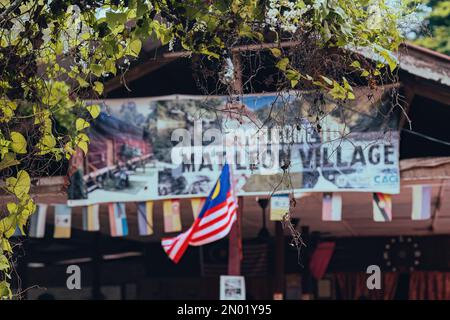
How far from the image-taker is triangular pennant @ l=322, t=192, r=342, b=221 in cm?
977

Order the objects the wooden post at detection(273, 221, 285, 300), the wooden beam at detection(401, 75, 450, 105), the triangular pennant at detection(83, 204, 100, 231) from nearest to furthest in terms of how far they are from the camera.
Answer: the wooden beam at detection(401, 75, 450, 105)
the triangular pennant at detection(83, 204, 100, 231)
the wooden post at detection(273, 221, 285, 300)

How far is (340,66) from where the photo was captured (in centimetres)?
489

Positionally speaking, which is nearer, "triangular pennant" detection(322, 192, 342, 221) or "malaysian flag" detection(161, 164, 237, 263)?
"malaysian flag" detection(161, 164, 237, 263)

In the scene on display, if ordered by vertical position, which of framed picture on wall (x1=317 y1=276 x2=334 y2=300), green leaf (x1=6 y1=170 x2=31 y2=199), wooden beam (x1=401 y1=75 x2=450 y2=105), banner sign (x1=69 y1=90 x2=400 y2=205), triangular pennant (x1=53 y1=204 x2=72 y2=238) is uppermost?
wooden beam (x1=401 y1=75 x2=450 y2=105)

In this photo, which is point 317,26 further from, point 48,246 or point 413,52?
point 48,246

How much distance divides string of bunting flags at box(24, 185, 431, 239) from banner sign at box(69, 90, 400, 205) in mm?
179

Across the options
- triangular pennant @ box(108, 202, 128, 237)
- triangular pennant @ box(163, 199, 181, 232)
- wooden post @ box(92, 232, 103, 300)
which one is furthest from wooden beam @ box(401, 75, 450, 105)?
wooden post @ box(92, 232, 103, 300)

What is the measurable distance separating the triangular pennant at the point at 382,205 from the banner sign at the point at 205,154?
132 millimetres

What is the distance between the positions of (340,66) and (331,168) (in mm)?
4761

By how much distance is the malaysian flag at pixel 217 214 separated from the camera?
9.45 m

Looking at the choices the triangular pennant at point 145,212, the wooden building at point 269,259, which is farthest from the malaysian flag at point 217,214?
the wooden building at point 269,259

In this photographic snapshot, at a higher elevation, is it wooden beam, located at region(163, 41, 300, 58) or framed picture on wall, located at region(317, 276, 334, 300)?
wooden beam, located at region(163, 41, 300, 58)

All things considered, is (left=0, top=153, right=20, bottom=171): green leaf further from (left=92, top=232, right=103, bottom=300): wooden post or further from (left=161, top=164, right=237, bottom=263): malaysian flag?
(left=92, top=232, right=103, bottom=300): wooden post
